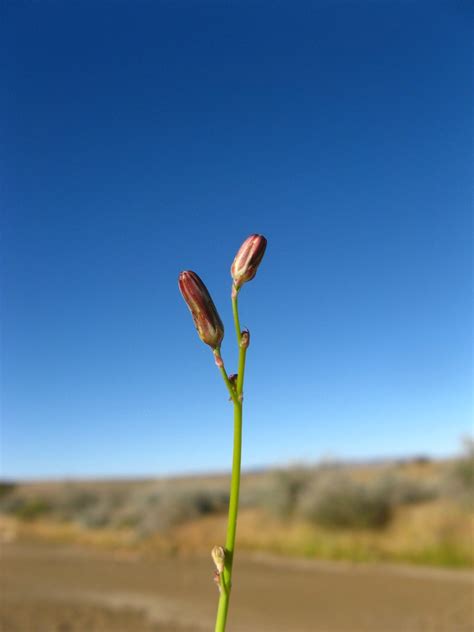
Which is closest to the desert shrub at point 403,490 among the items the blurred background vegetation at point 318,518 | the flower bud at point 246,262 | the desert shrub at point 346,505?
the blurred background vegetation at point 318,518

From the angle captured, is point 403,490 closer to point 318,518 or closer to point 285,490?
point 318,518

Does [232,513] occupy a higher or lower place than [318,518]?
lower

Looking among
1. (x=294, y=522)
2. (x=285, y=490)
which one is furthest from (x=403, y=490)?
(x=285, y=490)

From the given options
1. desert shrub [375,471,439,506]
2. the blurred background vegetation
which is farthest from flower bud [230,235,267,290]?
desert shrub [375,471,439,506]

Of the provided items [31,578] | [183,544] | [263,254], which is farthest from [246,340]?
[183,544]

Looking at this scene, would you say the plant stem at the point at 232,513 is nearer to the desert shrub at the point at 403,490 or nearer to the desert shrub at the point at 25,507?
the desert shrub at the point at 403,490

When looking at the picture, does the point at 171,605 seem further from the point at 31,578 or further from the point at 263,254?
the point at 263,254
